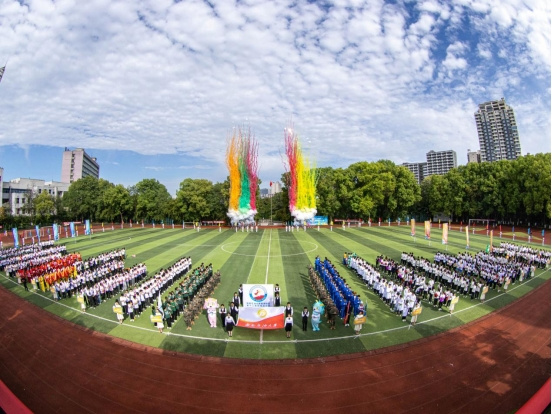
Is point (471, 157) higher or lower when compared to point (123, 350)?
higher

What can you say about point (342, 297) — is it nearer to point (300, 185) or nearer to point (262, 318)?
point (262, 318)

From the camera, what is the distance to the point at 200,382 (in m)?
10.1

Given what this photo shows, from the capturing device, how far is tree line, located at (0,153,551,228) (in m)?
53.3

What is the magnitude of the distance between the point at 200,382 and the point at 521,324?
48.5 ft

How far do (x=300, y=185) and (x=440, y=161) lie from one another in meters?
152

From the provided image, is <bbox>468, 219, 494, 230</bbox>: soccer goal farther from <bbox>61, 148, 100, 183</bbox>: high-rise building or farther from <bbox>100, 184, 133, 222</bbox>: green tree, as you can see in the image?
<bbox>61, 148, 100, 183</bbox>: high-rise building

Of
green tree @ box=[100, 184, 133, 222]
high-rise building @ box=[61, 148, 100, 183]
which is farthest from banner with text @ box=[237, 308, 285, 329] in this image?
high-rise building @ box=[61, 148, 100, 183]

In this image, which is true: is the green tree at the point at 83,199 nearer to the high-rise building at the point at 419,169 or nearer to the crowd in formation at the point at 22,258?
the crowd in formation at the point at 22,258

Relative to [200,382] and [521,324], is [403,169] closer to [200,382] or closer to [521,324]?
[521,324]

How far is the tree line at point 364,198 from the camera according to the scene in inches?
2100

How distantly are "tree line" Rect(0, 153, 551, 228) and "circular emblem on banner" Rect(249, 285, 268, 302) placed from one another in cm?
4332

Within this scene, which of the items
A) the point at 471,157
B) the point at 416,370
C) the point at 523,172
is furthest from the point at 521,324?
the point at 471,157

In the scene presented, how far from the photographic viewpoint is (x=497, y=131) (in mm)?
140125

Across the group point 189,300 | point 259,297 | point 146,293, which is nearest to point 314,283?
point 259,297
